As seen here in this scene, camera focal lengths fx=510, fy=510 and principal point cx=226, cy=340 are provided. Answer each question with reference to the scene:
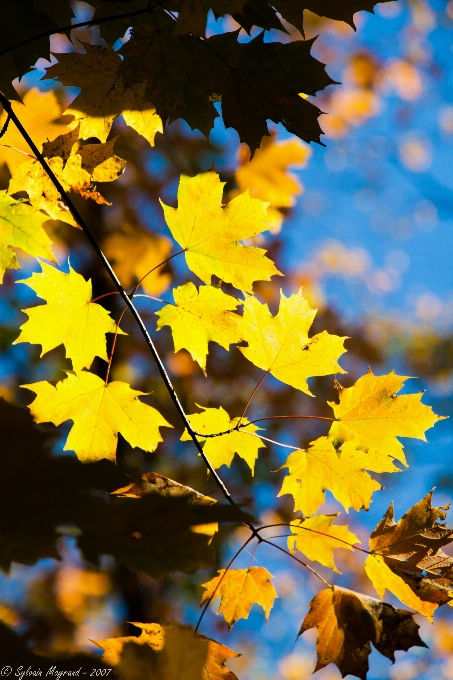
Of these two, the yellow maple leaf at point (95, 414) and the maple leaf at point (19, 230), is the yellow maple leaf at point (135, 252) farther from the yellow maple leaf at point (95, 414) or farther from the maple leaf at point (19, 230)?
the yellow maple leaf at point (95, 414)

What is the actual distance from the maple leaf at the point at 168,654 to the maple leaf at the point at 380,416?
477 mm

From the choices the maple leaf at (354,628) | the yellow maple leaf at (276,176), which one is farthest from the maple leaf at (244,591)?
the yellow maple leaf at (276,176)

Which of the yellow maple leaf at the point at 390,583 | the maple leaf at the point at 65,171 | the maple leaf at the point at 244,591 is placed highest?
the maple leaf at the point at 65,171

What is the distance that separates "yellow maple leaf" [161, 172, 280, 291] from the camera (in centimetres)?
109

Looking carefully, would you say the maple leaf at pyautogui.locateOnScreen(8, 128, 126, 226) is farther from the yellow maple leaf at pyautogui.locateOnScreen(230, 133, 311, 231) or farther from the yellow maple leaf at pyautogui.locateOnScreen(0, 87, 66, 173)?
the yellow maple leaf at pyautogui.locateOnScreen(230, 133, 311, 231)

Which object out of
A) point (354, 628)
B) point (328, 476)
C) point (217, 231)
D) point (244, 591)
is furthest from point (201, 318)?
point (354, 628)

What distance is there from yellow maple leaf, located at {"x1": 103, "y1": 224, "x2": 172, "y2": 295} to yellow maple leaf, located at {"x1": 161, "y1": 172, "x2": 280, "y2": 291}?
1.82m

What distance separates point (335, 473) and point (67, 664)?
605mm

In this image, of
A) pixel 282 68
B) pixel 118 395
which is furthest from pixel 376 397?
pixel 282 68

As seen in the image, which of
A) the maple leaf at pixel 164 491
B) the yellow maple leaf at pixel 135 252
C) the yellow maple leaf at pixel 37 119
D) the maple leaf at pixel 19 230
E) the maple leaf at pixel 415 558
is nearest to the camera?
the maple leaf at pixel 164 491

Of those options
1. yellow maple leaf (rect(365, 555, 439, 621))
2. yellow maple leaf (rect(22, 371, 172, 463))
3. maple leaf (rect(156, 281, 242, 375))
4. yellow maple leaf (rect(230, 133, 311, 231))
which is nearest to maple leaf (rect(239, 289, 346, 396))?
maple leaf (rect(156, 281, 242, 375))

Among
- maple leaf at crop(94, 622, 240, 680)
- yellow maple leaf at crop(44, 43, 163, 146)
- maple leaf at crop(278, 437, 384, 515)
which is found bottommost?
maple leaf at crop(94, 622, 240, 680)

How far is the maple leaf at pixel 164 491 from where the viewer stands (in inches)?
35.6

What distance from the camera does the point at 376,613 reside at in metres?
1.01
